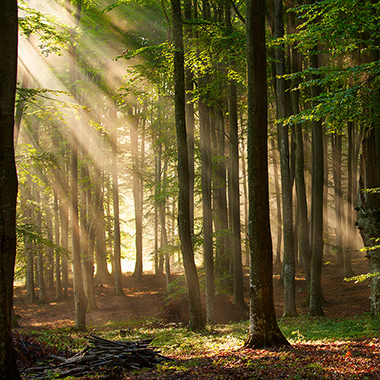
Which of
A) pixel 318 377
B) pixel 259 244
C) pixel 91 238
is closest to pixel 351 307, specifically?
pixel 259 244

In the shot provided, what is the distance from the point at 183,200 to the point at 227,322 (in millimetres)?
6304

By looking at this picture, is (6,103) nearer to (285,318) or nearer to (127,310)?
(285,318)

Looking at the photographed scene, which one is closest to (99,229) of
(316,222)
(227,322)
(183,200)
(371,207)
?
(227,322)

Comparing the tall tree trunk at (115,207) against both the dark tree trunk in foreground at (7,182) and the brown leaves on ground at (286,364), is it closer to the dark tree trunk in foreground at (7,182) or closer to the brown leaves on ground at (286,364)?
the dark tree trunk in foreground at (7,182)

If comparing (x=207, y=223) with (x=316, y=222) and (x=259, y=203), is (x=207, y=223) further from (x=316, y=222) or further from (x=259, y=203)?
(x=259, y=203)

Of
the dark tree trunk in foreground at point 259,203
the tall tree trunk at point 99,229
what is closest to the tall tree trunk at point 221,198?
the tall tree trunk at point 99,229

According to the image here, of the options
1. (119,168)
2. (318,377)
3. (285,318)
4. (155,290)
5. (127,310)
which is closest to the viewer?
(318,377)

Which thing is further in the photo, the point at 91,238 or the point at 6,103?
the point at 91,238

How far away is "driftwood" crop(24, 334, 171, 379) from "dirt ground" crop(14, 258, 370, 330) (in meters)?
7.46

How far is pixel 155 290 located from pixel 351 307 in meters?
14.1

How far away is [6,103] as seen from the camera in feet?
16.9

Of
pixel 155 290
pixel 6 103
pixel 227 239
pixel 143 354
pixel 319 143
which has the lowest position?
pixel 155 290

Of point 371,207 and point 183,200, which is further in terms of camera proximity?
point 183,200

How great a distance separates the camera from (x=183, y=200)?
10164 millimetres
